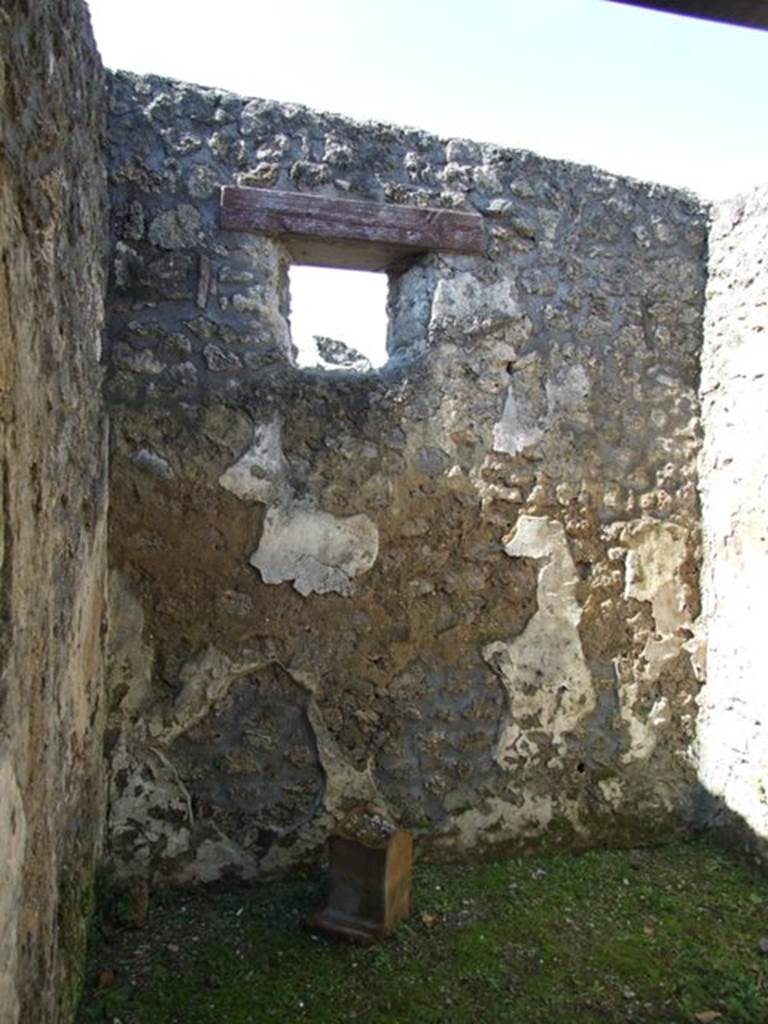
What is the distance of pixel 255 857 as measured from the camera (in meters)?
2.99

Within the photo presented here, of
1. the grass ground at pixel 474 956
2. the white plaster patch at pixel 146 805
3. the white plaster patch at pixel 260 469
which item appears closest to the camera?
the grass ground at pixel 474 956

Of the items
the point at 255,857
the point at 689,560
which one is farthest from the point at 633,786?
the point at 255,857

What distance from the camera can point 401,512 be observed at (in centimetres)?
317

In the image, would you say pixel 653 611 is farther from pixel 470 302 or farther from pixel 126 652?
pixel 126 652

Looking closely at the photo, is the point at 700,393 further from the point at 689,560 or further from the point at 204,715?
the point at 204,715

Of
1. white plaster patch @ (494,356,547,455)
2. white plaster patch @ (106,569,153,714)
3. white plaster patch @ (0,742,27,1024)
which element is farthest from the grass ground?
white plaster patch @ (494,356,547,455)

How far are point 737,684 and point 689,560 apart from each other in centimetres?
53

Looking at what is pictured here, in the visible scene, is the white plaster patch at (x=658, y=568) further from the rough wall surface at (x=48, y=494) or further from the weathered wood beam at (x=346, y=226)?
the rough wall surface at (x=48, y=494)

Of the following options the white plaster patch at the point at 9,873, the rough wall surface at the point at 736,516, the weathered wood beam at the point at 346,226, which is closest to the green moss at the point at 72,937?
the white plaster patch at the point at 9,873

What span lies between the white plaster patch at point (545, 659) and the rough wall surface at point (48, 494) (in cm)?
154

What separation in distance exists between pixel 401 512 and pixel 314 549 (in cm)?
36

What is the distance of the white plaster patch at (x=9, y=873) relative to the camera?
1396 millimetres

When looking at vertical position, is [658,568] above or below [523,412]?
below

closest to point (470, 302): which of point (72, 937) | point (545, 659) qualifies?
point (545, 659)
